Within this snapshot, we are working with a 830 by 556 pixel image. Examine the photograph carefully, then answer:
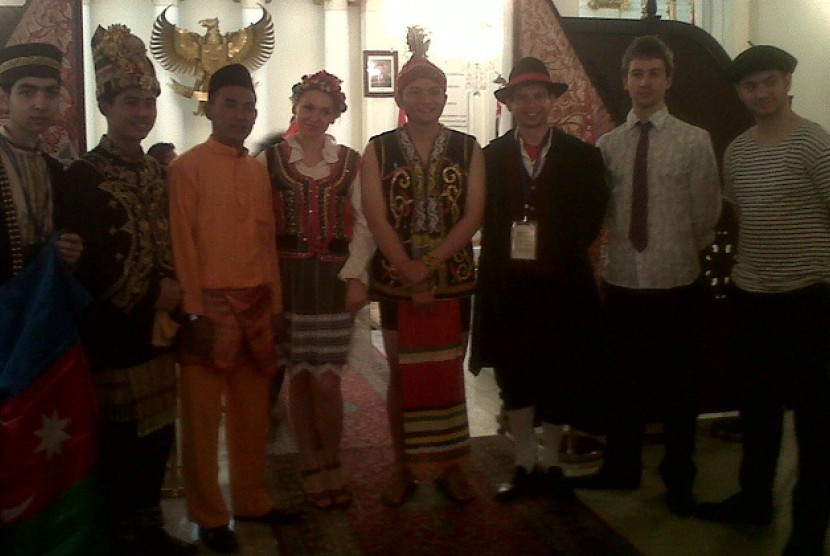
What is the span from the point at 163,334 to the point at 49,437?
1.38ft

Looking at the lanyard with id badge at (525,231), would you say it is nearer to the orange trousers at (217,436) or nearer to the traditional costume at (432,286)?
the traditional costume at (432,286)

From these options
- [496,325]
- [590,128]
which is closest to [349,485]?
[496,325]

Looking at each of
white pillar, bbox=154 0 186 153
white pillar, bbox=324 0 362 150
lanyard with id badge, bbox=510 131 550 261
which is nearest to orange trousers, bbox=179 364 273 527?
lanyard with id badge, bbox=510 131 550 261

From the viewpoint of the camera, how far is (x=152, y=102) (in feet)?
7.86

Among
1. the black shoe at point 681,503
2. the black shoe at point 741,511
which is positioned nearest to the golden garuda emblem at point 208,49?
the black shoe at point 681,503

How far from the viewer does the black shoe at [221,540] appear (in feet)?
8.30

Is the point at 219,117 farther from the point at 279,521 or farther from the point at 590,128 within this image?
the point at 590,128

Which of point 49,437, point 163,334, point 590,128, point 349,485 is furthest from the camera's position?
point 590,128

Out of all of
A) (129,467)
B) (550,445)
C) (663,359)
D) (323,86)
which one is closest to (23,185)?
(129,467)

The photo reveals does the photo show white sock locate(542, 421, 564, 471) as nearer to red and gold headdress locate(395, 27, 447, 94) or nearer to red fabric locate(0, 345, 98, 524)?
red and gold headdress locate(395, 27, 447, 94)

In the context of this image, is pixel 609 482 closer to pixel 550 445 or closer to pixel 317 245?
pixel 550 445

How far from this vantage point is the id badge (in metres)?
2.77

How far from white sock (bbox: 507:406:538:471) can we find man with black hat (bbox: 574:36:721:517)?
36cm

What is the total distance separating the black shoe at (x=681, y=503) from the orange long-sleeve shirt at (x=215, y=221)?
65.5 inches
